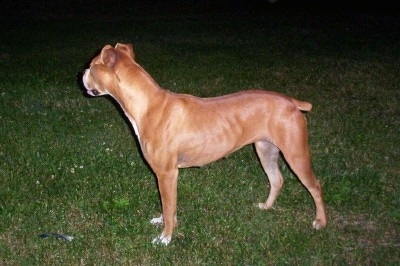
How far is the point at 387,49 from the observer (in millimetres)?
15906

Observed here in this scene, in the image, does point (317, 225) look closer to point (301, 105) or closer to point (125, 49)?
point (301, 105)

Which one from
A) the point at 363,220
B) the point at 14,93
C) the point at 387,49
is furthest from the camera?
the point at 387,49

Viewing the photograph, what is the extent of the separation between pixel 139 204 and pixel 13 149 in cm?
253

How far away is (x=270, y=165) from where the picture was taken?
554 cm

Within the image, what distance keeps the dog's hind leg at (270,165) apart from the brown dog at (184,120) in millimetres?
341

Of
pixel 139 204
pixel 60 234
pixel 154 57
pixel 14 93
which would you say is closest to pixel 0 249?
pixel 60 234

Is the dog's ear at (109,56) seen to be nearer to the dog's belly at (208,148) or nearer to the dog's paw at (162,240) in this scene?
the dog's belly at (208,148)

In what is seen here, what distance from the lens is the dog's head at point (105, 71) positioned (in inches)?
176

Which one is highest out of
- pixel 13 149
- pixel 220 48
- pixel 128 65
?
pixel 128 65

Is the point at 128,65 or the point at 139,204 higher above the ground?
the point at 128,65

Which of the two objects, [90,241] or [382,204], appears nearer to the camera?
[90,241]

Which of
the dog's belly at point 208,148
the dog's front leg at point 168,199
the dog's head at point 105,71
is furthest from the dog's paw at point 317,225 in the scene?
the dog's head at point 105,71

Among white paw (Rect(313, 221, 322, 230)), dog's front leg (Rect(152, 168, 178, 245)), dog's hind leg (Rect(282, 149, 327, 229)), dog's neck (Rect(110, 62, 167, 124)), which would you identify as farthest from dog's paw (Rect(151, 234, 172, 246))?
white paw (Rect(313, 221, 322, 230))

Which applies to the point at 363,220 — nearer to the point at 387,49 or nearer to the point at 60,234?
the point at 60,234
